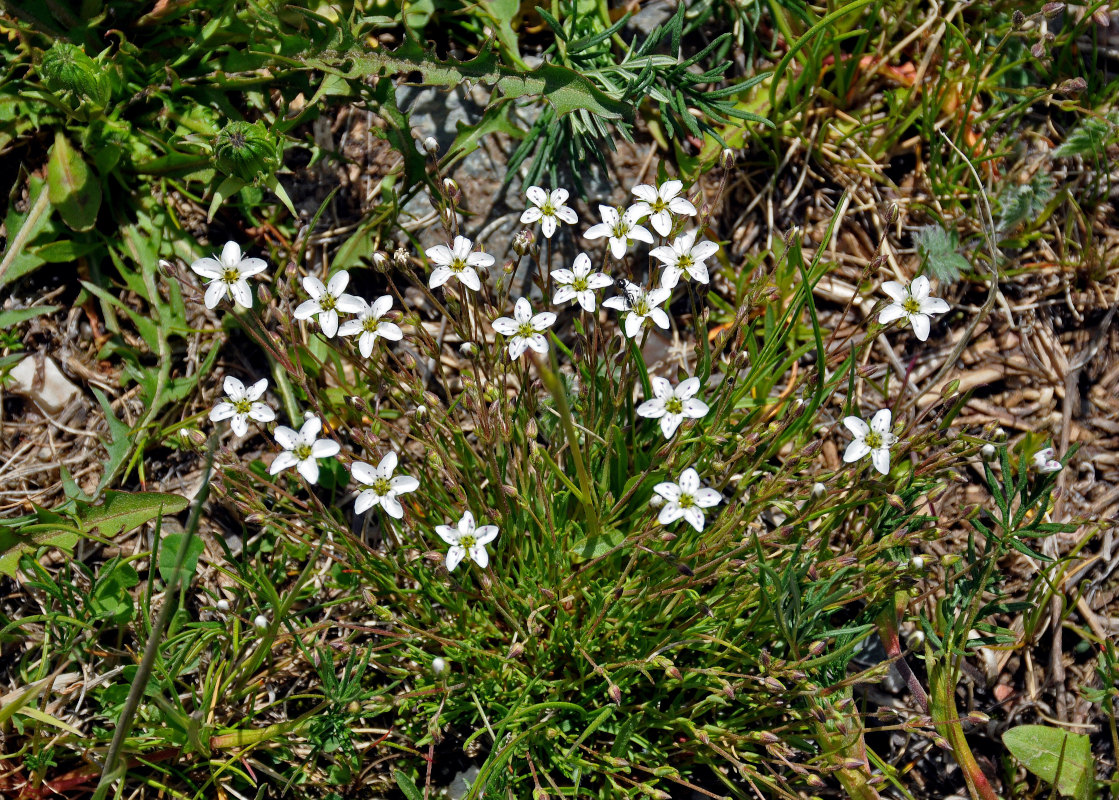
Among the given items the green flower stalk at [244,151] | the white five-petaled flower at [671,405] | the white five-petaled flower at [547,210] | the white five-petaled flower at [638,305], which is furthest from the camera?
the green flower stalk at [244,151]

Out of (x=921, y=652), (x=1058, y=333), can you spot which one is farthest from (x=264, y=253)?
(x=1058, y=333)

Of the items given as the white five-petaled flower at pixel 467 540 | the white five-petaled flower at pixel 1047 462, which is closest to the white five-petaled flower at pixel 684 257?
the white five-petaled flower at pixel 467 540

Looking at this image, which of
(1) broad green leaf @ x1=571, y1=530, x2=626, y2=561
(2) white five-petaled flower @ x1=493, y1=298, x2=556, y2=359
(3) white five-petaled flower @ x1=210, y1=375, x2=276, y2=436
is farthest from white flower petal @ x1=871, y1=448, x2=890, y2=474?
(3) white five-petaled flower @ x1=210, y1=375, x2=276, y2=436

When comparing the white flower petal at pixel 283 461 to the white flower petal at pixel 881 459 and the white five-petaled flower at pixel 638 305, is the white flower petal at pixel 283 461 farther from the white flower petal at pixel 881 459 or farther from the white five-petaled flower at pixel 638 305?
A: the white flower petal at pixel 881 459

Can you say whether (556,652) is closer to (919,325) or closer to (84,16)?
(919,325)

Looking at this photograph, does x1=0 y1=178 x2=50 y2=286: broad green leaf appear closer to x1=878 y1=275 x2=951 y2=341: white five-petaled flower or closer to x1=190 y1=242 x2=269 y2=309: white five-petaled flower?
x1=190 y1=242 x2=269 y2=309: white five-petaled flower

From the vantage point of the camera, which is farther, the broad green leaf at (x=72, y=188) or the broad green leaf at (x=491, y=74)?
the broad green leaf at (x=72, y=188)

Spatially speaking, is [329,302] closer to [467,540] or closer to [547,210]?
[547,210]
